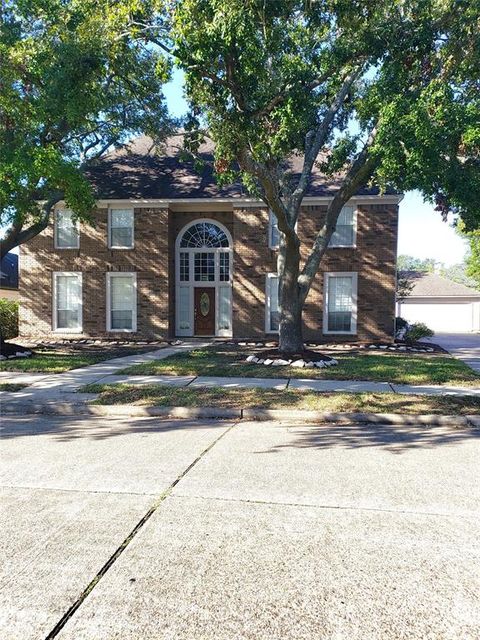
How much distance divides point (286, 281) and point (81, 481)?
917cm

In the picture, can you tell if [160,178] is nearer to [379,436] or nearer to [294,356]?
[294,356]

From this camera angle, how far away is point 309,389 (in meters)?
8.71

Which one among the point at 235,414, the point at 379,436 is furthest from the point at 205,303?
the point at 379,436

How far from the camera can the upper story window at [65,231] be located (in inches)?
776

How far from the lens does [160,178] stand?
809 inches

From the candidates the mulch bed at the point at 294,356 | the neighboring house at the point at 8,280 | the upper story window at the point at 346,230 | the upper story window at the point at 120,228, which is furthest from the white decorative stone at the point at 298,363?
the neighboring house at the point at 8,280

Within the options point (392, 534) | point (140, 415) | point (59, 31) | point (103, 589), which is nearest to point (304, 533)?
point (392, 534)

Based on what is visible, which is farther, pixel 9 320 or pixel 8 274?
pixel 8 274

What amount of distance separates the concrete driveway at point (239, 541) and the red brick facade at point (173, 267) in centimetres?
1326

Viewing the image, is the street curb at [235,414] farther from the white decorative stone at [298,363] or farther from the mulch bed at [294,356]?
the mulch bed at [294,356]

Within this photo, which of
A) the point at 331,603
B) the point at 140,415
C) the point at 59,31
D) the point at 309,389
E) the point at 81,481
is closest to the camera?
the point at 331,603

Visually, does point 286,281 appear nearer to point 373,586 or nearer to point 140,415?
point 140,415

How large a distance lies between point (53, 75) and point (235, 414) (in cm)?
842

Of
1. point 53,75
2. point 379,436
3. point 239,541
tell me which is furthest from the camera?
point 53,75
